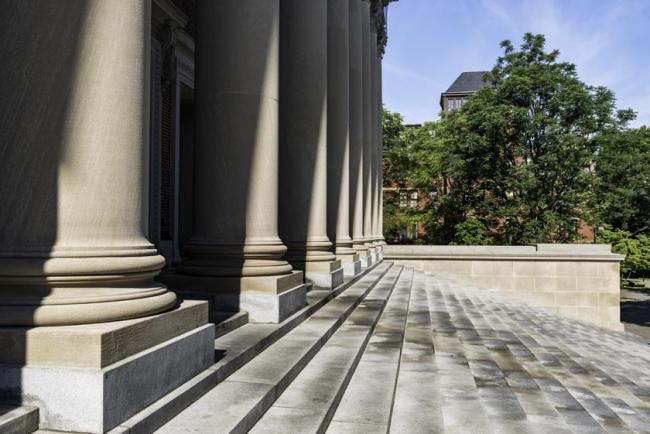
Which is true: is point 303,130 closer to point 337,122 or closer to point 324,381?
point 337,122

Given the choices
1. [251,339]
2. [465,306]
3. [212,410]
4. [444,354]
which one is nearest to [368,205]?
[465,306]

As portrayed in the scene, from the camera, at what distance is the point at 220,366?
9.23 m

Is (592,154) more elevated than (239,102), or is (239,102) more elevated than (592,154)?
(592,154)

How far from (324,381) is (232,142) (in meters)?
6.67

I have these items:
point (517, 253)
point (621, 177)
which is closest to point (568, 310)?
point (517, 253)

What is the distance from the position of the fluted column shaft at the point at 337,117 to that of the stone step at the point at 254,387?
511 inches

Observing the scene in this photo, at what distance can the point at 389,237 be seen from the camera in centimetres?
10681

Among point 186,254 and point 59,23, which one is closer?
point 59,23

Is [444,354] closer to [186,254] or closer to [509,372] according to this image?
[509,372]

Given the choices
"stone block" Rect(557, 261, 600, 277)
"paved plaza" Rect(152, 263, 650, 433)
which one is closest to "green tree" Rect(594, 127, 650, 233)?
"stone block" Rect(557, 261, 600, 277)

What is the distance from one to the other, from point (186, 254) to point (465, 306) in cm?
1696

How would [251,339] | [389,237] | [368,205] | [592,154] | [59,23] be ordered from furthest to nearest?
[389,237], [592,154], [368,205], [251,339], [59,23]

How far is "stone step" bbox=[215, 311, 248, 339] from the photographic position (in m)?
11.8

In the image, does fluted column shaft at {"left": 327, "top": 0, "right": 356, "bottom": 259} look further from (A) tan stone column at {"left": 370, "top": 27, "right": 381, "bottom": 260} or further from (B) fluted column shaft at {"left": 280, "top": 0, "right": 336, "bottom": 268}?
(A) tan stone column at {"left": 370, "top": 27, "right": 381, "bottom": 260}
